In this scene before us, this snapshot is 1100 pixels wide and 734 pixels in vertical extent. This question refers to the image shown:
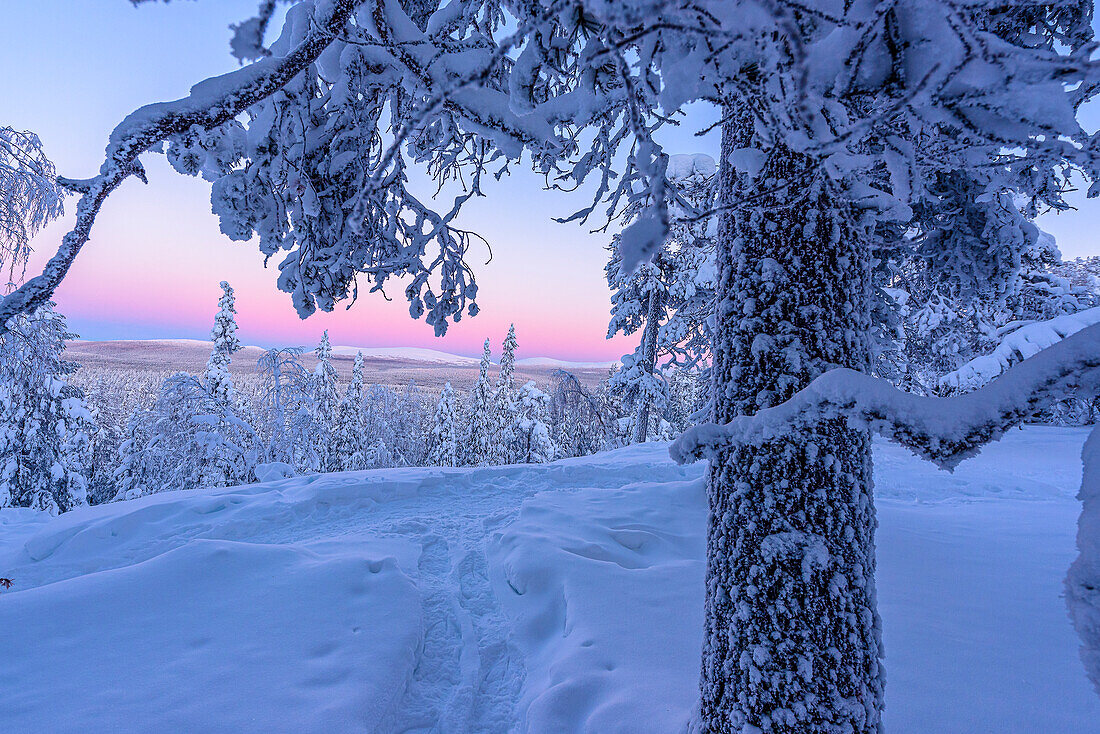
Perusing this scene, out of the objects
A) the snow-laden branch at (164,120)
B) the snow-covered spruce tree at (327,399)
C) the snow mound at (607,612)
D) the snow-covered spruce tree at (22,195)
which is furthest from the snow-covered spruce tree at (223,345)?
the snow-laden branch at (164,120)

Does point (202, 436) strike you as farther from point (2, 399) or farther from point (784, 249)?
point (784, 249)

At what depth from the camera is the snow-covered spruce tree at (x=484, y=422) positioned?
31.6 m

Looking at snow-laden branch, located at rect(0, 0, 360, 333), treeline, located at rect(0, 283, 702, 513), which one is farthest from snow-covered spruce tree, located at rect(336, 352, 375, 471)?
snow-laden branch, located at rect(0, 0, 360, 333)

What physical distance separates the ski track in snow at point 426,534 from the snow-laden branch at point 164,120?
2.84 meters

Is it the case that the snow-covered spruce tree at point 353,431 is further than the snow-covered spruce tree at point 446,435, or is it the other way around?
the snow-covered spruce tree at point 353,431

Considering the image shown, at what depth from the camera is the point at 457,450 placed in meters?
31.1

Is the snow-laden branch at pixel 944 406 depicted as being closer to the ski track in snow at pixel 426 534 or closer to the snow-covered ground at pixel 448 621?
the snow-covered ground at pixel 448 621

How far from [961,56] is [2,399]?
75.0ft

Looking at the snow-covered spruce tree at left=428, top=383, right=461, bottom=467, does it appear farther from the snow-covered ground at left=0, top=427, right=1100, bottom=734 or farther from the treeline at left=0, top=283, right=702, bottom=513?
the snow-covered ground at left=0, top=427, right=1100, bottom=734

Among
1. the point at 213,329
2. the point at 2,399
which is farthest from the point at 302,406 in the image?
the point at 2,399

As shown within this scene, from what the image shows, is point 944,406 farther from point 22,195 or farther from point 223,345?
point 223,345

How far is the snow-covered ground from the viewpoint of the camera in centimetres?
265

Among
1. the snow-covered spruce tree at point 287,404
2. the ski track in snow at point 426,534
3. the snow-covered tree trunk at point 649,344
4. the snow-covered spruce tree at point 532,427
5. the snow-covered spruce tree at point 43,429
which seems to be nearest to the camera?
the ski track in snow at point 426,534

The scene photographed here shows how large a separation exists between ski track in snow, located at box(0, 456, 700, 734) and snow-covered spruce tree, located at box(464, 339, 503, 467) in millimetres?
22731
